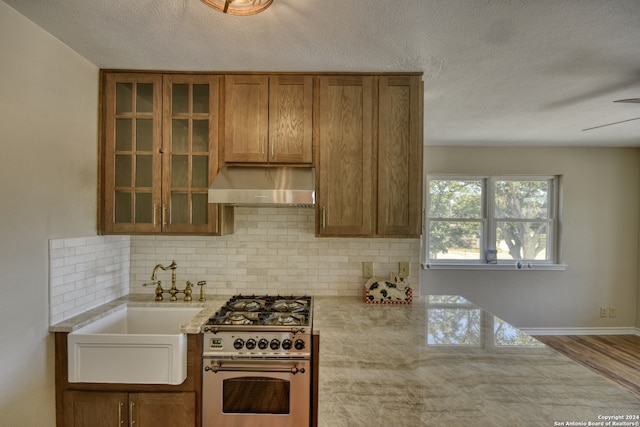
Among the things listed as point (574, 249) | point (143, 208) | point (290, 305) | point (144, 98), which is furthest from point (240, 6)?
point (574, 249)

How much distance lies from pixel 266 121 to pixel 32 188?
4.18 feet

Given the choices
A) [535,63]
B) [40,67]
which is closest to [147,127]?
[40,67]

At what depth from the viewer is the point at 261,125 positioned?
214cm

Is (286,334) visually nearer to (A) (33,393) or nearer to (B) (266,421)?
(B) (266,421)

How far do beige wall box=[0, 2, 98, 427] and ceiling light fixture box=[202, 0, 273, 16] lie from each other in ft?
3.29

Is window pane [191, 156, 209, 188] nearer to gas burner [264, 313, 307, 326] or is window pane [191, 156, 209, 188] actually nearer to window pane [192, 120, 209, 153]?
window pane [192, 120, 209, 153]

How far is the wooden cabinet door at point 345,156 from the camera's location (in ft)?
7.01

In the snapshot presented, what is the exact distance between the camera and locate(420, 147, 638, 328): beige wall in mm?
4383

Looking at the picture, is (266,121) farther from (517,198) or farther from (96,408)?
(517,198)

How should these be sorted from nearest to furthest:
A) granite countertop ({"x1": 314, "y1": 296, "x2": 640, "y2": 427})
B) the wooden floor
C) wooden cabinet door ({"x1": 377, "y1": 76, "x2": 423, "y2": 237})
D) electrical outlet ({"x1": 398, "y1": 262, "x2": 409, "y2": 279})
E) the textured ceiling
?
granite countertop ({"x1": 314, "y1": 296, "x2": 640, "y2": 427}) < the textured ceiling < wooden cabinet door ({"x1": 377, "y1": 76, "x2": 423, "y2": 237}) < electrical outlet ({"x1": 398, "y1": 262, "x2": 409, "y2": 279}) < the wooden floor

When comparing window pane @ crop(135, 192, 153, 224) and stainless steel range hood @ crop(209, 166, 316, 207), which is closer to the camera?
stainless steel range hood @ crop(209, 166, 316, 207)

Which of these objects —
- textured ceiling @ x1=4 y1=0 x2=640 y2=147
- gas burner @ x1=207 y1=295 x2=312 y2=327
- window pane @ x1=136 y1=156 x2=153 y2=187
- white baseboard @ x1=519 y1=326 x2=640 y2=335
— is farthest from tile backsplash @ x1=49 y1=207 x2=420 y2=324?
white baseboard @ x1=519 y1=326 x2=640 y2=335

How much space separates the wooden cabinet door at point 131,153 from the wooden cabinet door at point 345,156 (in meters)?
1.06

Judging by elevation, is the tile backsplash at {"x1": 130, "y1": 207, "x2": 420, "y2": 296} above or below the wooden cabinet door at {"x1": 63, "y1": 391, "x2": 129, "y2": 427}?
above
